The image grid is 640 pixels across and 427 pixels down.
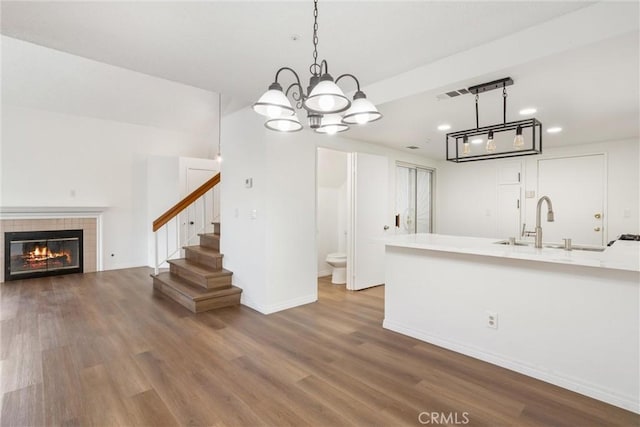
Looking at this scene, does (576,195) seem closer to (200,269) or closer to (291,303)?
(291,303)

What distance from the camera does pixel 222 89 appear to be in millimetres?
3242

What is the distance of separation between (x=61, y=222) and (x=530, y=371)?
6.91 m

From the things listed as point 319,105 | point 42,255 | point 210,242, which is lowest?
point 42,255

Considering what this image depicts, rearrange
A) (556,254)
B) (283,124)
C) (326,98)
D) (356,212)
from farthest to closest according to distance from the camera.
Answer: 1. (356,212)
2. (556,254)
3. (283,124)
4. (326,98)

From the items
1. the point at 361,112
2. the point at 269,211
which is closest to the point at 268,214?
the point at 269,211

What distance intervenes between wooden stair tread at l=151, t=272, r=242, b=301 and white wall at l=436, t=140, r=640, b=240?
4663mm

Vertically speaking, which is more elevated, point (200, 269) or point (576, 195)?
point (576, 195)

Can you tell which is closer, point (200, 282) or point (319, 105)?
point (319, 105)

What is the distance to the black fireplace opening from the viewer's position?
5199mm

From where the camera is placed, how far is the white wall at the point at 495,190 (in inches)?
181

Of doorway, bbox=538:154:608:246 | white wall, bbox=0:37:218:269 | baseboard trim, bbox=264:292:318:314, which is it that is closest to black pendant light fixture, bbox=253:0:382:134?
baseboard trim, bbox=264:292:318:314

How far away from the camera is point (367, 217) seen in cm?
486

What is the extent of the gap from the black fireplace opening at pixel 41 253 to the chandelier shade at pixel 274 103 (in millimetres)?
5740

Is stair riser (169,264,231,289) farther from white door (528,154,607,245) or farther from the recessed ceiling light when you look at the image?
white door (528,154,607,245)
